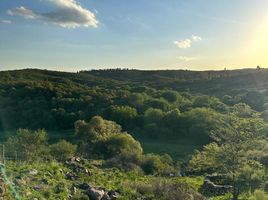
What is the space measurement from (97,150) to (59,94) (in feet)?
248

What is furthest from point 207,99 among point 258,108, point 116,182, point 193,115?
point 116,182

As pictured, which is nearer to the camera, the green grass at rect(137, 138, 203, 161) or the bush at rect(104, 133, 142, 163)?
the bush at rect(104, 133, 142, 163)

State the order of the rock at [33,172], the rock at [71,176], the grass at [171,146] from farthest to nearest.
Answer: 1. the grass at [171,146]
2. the rock at [71,176]
3. the rock at [33,172]

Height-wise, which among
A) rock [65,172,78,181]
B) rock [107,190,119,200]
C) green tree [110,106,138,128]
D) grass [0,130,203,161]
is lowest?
grass [0,130,203,161]

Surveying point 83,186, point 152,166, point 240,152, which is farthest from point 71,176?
point 152,166

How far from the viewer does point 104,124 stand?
248ft

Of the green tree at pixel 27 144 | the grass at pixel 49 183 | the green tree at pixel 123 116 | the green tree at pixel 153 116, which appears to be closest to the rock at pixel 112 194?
the grass at pixel 49 183

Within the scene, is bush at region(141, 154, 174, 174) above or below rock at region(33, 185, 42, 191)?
below

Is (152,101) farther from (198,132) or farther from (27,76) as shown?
(27,76)

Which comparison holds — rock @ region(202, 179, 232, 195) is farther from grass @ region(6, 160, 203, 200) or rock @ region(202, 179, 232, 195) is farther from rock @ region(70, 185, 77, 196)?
rock @ region(70, 185, 77, 196)

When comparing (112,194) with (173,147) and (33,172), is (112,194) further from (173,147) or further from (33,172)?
(173,147)

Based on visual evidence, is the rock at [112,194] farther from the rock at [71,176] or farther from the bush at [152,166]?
the bush at [152,166]

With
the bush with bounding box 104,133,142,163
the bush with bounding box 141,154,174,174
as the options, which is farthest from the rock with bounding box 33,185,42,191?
the bush with bounding box 104,133,142,163

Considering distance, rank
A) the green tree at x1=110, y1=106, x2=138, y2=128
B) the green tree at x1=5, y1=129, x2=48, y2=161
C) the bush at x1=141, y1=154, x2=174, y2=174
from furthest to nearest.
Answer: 1. the green tree at x1=110, y1=106, x2=138, y2=128
2. the green tree at x1=5, y1=129, x2=48, y2=161
3. the bush at x1=141, y1=154, x2=174, y2=174
